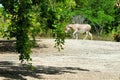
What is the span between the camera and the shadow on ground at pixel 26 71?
13.6 meters

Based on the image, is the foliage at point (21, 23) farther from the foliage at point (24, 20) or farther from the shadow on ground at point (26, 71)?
the shadow on ground at point (26, 71)

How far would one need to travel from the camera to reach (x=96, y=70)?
1579cm

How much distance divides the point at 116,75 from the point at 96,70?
129 centimetres

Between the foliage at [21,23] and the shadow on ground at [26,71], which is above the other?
the foliage at [21,23]

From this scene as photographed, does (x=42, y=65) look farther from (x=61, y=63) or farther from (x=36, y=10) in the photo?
(x=36, y=10)

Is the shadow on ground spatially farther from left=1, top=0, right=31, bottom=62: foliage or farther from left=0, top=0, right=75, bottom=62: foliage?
left=1, top=0, right=31, bottom=62: foliage

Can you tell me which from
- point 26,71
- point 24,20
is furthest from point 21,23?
point 26,71

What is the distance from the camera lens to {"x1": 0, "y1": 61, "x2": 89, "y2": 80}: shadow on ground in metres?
13.6

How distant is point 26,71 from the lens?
48.1 ft

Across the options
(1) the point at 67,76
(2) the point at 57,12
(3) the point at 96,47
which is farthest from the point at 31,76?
(3) the point at 96,47

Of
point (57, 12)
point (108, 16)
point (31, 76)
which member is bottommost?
point (108, 16)

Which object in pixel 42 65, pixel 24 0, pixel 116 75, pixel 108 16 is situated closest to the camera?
pixel 24 0

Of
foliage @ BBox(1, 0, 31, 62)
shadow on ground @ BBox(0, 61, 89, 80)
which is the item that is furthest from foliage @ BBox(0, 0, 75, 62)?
shadow on ground @ BBox(0, 61, 89, 80)

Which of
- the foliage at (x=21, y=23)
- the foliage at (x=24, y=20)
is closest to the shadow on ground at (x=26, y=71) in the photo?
the foliage at (x=24, y=20)
